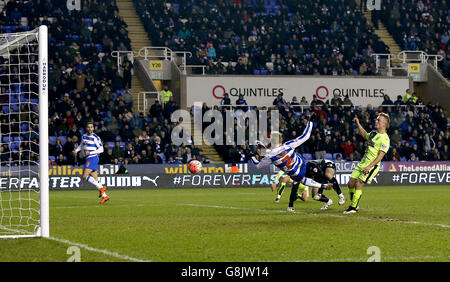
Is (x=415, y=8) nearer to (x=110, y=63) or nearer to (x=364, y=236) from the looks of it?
(x=110, y=63)

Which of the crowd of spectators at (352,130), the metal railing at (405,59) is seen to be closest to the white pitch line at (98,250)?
the crowd of spectators at (352,130)

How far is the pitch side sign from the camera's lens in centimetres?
3622

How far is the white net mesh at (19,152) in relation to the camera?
1319 centimetres

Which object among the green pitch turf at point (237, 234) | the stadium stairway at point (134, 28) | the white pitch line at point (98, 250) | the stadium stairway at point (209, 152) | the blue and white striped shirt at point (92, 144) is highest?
the stadium stairway at point (134, 28)

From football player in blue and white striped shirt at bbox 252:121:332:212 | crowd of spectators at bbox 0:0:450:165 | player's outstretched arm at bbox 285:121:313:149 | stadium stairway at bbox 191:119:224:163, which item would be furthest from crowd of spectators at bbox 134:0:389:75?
player's outstretched arm at bbox 285:121:313:149

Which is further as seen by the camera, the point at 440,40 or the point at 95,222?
the point at 440,40

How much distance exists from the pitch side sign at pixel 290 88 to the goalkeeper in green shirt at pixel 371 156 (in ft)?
67.8

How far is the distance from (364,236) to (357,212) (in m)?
4.68

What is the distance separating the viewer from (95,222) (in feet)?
46.8

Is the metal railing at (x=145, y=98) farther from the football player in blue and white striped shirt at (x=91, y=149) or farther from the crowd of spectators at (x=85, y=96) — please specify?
the football player in blue and white striped shirt at (x=91, y=149)

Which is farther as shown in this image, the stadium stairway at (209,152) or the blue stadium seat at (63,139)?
the stadium stairway at (209,152)

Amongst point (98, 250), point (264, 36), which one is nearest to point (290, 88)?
point (264, 36)

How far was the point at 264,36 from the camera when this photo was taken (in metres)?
39.3

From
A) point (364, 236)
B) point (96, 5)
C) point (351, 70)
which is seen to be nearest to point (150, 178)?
point (96, 5)
